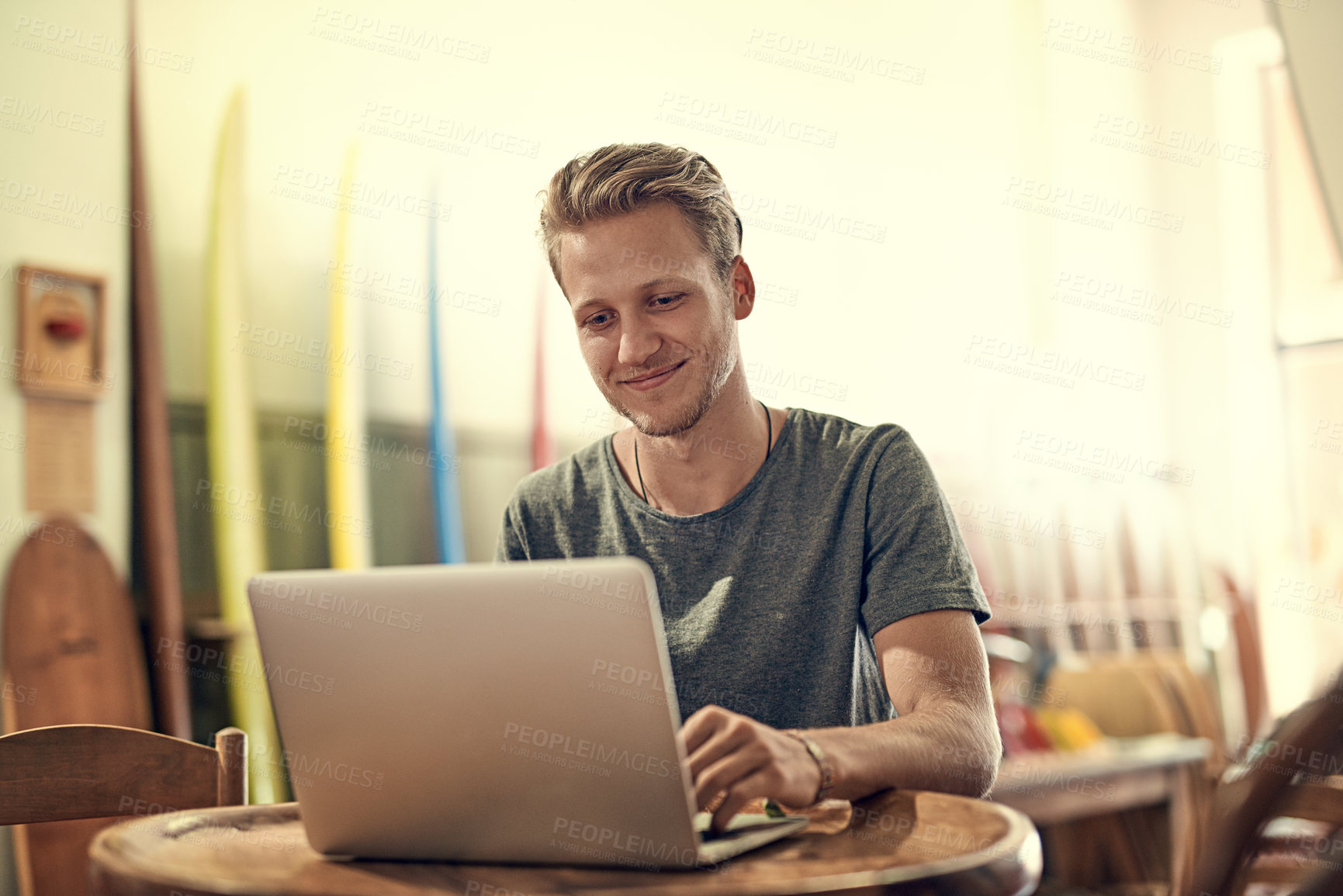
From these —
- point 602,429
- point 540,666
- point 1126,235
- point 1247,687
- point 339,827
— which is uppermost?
point 1126,235

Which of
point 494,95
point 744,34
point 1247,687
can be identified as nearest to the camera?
point 494,95

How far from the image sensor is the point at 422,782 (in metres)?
0.86

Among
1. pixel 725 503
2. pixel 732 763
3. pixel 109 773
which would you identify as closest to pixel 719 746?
pixel 732 763

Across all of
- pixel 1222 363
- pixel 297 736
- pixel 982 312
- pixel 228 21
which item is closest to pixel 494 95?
pixel 228 21

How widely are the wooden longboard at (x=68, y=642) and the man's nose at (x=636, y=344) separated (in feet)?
4.59

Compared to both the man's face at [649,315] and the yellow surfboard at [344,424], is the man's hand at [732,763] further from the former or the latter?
the yellow surfboard at [344,424]

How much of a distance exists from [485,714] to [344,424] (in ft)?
6.75

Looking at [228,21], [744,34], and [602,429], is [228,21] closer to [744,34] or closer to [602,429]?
[602,429]

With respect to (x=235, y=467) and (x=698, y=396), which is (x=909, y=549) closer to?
(x=698, y=396)

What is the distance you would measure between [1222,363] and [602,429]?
340 cm

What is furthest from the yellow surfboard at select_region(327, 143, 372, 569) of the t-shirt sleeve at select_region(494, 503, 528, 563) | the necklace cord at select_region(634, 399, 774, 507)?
the necklace cord at select_region(634, 399, 774, 507)

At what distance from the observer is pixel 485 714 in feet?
2.66

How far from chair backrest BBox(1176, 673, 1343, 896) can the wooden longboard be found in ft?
6.40

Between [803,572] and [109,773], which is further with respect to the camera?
[803,572]
